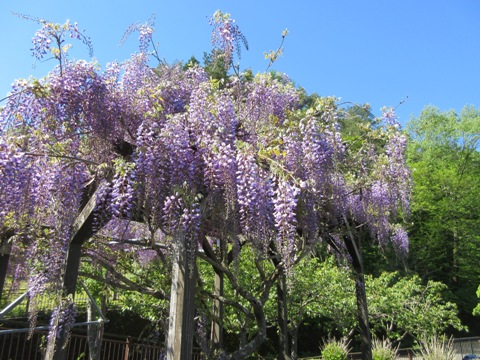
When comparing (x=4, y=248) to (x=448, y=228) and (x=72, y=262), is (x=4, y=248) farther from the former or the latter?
(x=448, y=228)

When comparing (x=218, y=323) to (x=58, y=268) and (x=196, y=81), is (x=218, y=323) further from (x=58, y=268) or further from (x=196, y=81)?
(x=196, y=81)

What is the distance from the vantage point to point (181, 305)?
10.1 feet

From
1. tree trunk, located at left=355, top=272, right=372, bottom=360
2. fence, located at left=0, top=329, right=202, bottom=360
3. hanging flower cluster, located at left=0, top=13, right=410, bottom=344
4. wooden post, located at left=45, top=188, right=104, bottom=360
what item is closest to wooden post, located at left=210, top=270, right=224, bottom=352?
fence, located at left=0, top=329, right=202, bottom=360

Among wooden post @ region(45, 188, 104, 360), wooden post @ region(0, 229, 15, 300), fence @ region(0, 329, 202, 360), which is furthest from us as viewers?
fence @ region(0, 329, 202, 360)

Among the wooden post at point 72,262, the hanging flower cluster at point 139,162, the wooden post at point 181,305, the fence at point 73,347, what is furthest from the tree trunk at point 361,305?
the wooden post at point 72,262

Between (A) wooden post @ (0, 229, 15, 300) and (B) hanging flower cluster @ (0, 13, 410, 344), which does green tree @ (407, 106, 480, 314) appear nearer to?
(B) hanging flower cluster @ (0, 13, 410, 344)

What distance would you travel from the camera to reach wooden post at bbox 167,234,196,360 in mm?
3004

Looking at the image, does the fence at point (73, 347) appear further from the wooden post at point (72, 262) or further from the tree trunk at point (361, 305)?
the wooden post at point (72, 262)

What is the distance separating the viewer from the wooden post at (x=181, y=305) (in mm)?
3004

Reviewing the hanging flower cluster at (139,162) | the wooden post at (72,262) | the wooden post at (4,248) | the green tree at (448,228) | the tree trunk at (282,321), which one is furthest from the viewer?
the green tree at (448,228)

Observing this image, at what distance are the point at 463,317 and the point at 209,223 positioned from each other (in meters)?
19.4

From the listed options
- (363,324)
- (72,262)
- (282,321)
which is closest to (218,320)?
(282,321)

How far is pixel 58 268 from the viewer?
3.41 metres

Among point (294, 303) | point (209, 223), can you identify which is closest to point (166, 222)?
point (209, 223)
